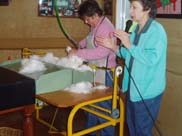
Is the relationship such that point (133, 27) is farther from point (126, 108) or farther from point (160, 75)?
point (126, 108)

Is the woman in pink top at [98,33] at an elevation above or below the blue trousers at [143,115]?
above

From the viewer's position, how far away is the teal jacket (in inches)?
67.1

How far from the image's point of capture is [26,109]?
59.9 inches

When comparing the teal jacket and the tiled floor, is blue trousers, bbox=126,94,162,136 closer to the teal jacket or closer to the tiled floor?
the teal jacket

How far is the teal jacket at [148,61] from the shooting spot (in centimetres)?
171

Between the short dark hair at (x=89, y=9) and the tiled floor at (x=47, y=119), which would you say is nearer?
the short dark hair at (x=89, y=9)

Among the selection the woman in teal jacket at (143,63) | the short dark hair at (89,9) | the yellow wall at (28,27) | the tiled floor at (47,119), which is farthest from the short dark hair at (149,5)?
the yellow wall at (28,27)

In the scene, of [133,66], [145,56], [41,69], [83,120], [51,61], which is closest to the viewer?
[145,56]

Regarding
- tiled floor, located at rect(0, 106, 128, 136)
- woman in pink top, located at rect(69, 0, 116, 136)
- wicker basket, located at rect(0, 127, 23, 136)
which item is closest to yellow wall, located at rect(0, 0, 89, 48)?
tiled floor, located at rect(0, 106, 128, 136)

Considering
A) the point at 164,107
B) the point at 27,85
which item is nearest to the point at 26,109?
the point at 27,85

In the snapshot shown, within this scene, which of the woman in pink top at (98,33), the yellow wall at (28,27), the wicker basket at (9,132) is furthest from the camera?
the yellow wall at (28,27)

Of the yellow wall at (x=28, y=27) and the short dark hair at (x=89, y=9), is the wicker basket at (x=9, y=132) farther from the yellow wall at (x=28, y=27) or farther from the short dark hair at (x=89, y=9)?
the yellow wall at (x=28, y=27)

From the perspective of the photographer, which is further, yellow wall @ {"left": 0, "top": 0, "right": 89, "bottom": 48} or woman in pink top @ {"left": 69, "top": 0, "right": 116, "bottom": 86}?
yellow wall @ {"left": 0, "top": 0, "right": 89, "bottom": 48}

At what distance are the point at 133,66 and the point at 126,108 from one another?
0.35 metres
